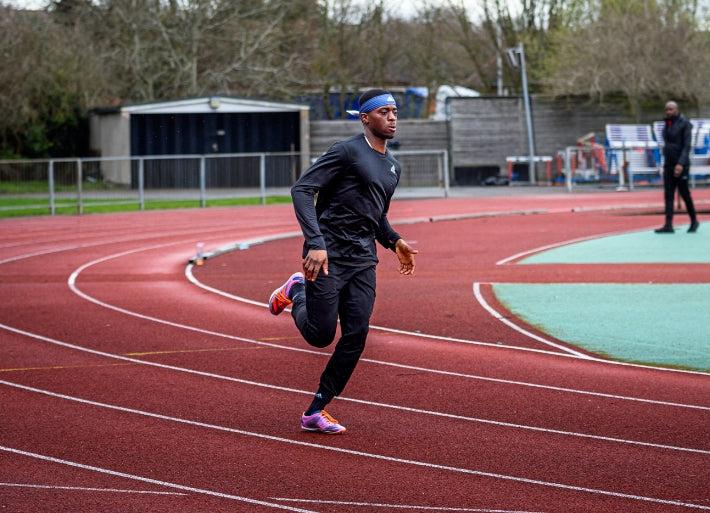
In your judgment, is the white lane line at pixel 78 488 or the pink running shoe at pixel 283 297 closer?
the white lane line at pixel 78 488

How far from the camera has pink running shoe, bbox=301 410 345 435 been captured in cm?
692

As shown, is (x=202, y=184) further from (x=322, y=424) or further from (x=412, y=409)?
(x=322, y=424)

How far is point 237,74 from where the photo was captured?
42781mm

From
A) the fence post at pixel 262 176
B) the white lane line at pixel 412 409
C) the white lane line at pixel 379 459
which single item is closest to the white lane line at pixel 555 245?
the white lane line at pixel 412 409

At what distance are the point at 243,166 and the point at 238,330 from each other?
20.4m

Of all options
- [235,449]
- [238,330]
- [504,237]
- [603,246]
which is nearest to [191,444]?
[235,449]

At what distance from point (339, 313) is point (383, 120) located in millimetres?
1168

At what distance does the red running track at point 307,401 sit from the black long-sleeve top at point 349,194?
1.14 meters

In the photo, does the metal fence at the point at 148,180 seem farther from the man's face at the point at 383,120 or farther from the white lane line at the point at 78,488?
the white lane line at the point at 78,488

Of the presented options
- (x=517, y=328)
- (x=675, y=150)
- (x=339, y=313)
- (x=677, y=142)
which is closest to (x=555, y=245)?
(x=675, y=150)

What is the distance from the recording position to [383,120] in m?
6.70

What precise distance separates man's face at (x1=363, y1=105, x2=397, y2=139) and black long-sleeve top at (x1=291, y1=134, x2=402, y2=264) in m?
0.13

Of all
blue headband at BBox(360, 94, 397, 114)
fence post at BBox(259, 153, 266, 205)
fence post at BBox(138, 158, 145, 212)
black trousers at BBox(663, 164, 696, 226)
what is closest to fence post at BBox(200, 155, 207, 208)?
fence post at BBox(138, 158, 145, 212)

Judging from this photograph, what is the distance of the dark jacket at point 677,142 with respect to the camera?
18.8m
